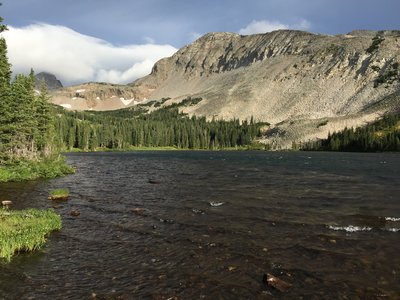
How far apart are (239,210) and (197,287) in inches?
630

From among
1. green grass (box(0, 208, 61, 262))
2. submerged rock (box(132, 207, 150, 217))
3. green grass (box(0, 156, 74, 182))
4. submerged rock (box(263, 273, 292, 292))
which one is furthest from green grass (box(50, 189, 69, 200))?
submerged rock (box(263, 273, 292, 292))

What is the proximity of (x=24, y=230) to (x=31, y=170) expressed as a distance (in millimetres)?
38316

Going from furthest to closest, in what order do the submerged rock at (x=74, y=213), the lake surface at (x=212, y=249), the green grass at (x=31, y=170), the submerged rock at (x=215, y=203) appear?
the green grass at (x=31, y=170) → the submerged rock at (x=215, y=203) → the submerged rock at (x=74, y=213) → the lake surface at (x=212, y=249)

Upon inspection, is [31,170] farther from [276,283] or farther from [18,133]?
[276,283]

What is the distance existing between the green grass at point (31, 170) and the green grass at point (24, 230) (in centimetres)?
2870

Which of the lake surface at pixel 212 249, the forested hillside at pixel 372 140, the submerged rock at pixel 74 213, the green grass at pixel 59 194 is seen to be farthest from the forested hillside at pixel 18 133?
the forested hillside at pixel 372 140

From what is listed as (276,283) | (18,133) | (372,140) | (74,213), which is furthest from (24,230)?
(372,140)

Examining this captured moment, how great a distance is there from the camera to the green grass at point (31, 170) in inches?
1940

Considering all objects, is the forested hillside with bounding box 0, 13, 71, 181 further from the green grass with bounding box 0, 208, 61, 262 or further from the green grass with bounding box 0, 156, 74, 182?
the green grass with bounding box 0, 208, 61, 262

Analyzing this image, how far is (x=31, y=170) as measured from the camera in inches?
2156

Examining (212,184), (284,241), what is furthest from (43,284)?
(212,184)

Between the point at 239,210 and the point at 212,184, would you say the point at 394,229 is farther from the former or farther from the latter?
the point at 212,184

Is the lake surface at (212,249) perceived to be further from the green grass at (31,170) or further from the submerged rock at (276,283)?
the green grass at (31,170)

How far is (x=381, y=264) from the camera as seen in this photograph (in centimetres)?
1758
